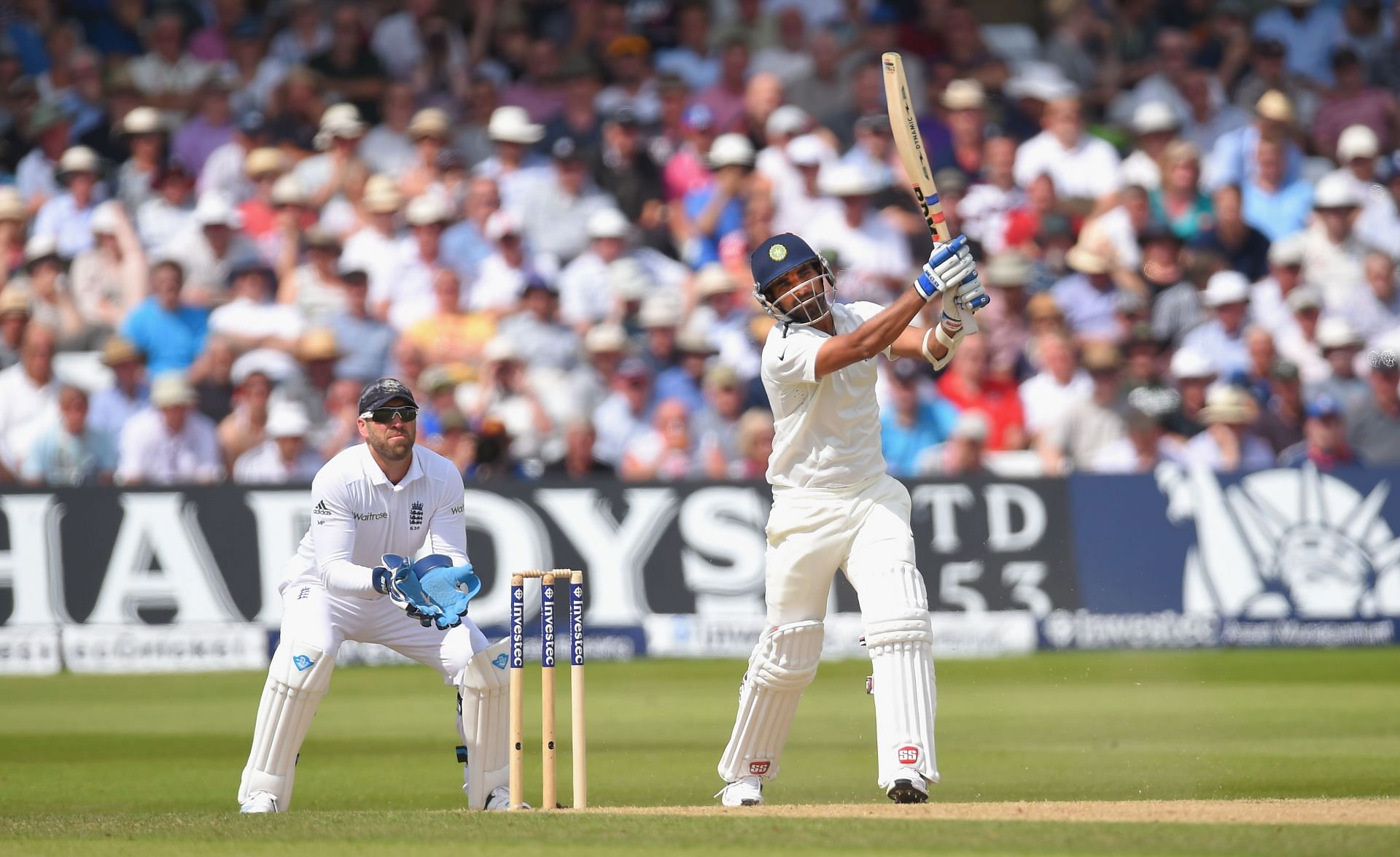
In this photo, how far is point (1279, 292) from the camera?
1557 centimetres

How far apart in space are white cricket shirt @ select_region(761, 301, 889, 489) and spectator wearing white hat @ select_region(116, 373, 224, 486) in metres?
7.29

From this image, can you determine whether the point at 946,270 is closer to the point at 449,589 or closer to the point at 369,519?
the point at 449,589

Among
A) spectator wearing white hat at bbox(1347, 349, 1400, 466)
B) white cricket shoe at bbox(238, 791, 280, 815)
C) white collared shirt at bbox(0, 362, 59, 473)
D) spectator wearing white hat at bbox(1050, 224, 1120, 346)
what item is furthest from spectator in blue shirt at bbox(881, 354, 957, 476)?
white cricket shoe at bbox(238, 791, 280, 815)

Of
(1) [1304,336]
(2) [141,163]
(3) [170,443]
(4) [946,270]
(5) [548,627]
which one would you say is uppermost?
(2) [141,163]

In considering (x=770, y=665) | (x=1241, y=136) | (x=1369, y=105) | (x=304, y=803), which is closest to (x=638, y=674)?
(x=304, y=803)

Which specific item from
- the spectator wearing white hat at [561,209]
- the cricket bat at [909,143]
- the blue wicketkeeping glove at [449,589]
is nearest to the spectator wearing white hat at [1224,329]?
the spectator wearing white hat at [561,209]

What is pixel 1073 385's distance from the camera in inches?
569

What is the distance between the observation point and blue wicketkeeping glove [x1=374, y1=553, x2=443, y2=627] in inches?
287

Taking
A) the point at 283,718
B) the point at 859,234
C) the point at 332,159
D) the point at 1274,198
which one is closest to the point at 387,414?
the point at 283,718

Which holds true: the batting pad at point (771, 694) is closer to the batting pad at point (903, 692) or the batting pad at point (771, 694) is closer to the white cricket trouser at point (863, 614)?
the white cricket trouser at point (863, 614)

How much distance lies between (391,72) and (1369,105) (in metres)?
8.60

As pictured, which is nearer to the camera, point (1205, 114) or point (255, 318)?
point (255, 318)

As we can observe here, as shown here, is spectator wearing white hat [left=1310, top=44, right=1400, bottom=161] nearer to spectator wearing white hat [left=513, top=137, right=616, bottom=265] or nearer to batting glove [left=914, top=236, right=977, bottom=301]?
spectator wearing white hat [left=513, top=137, right=616, bottom=265]

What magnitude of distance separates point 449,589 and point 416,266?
27.9ft
